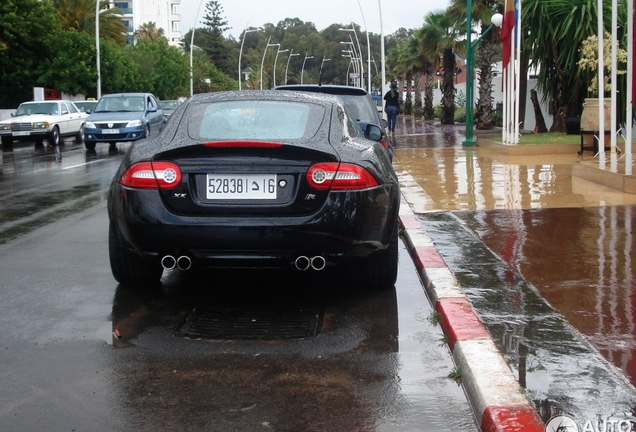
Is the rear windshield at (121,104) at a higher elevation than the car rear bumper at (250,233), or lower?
higher

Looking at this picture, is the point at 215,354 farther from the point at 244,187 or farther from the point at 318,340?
the point at 244,187

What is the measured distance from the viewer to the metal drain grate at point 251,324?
5.03m

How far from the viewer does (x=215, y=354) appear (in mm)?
4637

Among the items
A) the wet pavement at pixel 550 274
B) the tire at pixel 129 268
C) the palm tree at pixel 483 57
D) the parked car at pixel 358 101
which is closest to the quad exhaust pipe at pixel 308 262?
the wet pavement at pixel 550 274

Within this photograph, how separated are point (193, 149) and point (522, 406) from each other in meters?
2.67

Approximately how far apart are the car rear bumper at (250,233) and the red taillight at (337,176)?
0.20ft

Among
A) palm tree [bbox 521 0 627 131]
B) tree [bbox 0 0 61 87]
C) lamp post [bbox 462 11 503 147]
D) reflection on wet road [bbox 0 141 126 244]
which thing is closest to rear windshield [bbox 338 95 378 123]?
reflection on wet road [bbox 0 141 126 244]

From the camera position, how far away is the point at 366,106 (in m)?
11.0

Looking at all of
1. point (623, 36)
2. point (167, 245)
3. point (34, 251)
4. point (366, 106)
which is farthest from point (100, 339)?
point (623, 36)

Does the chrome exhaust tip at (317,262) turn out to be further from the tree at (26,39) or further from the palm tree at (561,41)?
the tree at (26,39)

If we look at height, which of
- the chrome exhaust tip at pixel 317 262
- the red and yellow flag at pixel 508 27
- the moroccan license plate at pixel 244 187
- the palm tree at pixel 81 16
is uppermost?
the palm tree at pixel 81 16

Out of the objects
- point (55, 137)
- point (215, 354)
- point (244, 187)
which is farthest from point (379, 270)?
point (55, 137)

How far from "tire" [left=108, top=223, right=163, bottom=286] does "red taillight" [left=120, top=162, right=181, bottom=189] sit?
64cm

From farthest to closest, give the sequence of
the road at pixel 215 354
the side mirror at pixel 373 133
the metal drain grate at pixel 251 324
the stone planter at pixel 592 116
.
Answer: the stone planter at pixel 592 116, the side mirror at pixel 373 133, the metal drain grate at pixel 251 324, the road at pixel 215 354
